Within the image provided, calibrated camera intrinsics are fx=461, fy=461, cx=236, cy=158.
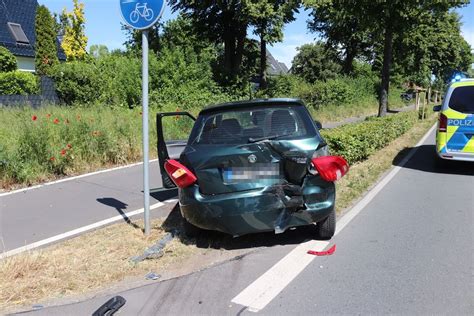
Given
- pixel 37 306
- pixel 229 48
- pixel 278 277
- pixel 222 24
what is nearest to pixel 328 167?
pixel 278 277

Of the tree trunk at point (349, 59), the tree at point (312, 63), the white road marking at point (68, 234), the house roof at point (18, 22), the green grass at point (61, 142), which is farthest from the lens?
the tree at point (312, 63)

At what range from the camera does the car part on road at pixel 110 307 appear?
11.6 ft

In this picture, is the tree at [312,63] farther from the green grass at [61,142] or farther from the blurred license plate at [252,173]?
the blurred license plate at [252,173]

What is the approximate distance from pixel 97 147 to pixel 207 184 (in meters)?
6.12

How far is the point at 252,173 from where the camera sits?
4.86 m

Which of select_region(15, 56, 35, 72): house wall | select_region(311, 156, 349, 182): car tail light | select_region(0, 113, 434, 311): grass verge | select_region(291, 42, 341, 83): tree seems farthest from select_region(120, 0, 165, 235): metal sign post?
select_region(291, 42, 341, 83): tree

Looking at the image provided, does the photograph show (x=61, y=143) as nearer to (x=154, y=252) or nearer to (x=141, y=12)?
(x=141, y=12)

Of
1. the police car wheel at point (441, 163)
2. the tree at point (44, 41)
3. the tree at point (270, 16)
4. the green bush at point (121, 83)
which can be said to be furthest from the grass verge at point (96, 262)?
the tree at point (44, 41)

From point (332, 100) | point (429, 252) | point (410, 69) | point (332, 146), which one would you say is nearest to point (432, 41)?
point (410, 69)

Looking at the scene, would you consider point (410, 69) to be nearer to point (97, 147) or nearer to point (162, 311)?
point (97, 147)

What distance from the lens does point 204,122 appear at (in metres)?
5.41

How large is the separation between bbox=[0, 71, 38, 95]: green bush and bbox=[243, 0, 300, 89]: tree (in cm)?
1122

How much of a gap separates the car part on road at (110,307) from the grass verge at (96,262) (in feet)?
2.03

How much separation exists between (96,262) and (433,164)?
30.1ft
